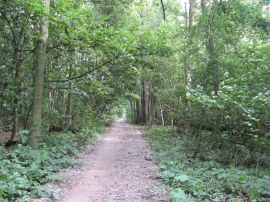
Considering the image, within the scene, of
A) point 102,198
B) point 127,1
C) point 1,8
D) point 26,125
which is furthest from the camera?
point 127,1

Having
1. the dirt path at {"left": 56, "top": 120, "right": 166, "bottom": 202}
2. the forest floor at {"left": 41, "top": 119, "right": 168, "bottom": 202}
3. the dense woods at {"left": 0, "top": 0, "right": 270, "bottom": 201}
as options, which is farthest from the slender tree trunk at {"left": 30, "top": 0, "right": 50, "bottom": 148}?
the dirt path at {"left": 56, "top": 120, "right": 166, "bottom": 202}

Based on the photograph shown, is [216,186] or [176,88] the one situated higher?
[176,88]

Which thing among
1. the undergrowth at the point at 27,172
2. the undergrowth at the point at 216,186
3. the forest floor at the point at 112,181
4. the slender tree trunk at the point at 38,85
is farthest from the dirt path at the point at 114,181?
the slender tree trunk at the point at 38,85

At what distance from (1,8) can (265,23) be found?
29.0 ft

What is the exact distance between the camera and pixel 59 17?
854 cm

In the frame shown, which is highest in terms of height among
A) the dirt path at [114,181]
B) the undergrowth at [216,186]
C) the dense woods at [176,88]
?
the dense woods at [176,88]

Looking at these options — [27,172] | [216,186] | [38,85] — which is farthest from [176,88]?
[27,172]

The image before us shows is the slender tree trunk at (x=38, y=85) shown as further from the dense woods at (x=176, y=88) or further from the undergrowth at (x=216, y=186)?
the undergrowth at (x=216, y=186)

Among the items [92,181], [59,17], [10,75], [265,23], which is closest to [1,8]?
[59,17]

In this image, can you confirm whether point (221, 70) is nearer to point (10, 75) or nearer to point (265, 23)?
point (265, 23)

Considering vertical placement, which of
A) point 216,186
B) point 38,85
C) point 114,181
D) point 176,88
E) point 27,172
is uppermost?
point 176,88

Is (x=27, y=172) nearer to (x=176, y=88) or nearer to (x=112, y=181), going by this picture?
(x=112, y=181)

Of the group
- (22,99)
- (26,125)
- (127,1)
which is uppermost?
(127,1)

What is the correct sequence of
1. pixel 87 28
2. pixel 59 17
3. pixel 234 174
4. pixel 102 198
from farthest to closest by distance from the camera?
pixel 87 28, pixel 59 17, pixel 234 174, pixel 102 198
